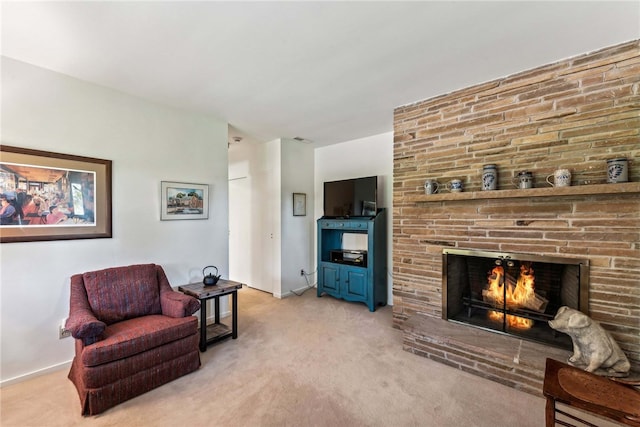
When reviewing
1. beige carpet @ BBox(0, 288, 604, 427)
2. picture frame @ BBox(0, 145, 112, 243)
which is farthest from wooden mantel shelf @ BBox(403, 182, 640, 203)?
picture frame @ BBox(0, 145, 112, 243)

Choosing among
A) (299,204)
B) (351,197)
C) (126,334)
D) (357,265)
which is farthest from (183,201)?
(357,265)

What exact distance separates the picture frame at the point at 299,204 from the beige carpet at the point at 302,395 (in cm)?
221

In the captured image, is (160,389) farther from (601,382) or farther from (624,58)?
(624,58)

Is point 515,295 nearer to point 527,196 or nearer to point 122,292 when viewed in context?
point 527,196

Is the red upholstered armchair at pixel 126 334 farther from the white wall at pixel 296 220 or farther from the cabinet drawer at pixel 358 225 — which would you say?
the cabinet drawer at pixel 358 225

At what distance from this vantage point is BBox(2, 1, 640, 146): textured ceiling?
1.64m

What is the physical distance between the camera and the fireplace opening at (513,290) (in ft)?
7.39

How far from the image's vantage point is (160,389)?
6.82 ft

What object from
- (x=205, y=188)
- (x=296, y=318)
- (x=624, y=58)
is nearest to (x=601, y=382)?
(x=624, y=58)

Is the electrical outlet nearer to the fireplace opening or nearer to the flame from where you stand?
the fireplace opening

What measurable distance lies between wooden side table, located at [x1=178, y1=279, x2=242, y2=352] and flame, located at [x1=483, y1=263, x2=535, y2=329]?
8.28ft

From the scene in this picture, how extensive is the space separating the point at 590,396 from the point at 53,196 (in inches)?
150

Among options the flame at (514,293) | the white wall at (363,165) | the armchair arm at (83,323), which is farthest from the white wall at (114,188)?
the flame at (514,293)

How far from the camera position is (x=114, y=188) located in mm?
2635
